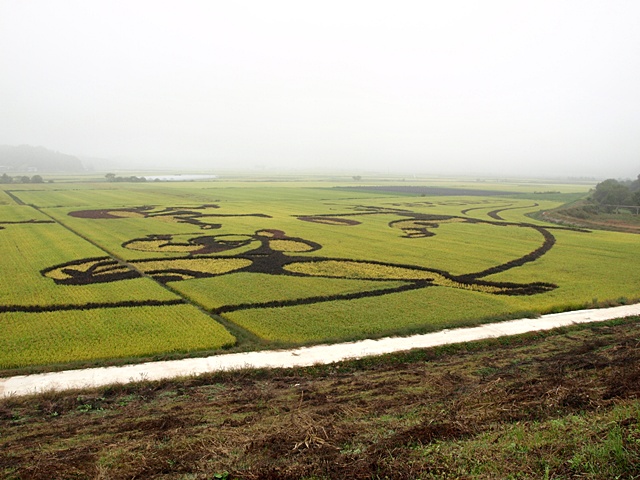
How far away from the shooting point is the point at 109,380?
1433 cm

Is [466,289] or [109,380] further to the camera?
[466,289]

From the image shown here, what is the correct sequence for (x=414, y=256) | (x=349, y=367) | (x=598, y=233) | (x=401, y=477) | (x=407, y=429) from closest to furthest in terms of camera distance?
(x=401, y=477)
(x=407, y=429)
(x=349, y=367)
(x=414, y=256)
(x=598, y=233)

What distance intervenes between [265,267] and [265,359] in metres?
15.2

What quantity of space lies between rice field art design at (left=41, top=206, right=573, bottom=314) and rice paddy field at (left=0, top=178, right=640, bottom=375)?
5.7 inches

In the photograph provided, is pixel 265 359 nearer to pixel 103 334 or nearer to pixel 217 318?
pixel 217 318

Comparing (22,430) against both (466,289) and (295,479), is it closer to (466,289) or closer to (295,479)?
(295,479)

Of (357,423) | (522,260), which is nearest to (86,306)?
(357,423)

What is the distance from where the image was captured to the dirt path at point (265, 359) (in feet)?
46.4

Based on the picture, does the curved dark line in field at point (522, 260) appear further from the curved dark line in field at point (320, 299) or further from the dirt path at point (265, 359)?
the dirt path at point (265, 359)

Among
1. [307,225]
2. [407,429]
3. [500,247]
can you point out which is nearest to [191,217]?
[307,225]

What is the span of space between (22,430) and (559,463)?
11.5 m

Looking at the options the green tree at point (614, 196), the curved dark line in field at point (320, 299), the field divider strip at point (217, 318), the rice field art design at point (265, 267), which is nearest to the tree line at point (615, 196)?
the green tree at point (614, 196)

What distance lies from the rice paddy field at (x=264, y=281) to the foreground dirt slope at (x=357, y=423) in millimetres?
3354

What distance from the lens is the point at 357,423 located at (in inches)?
418
